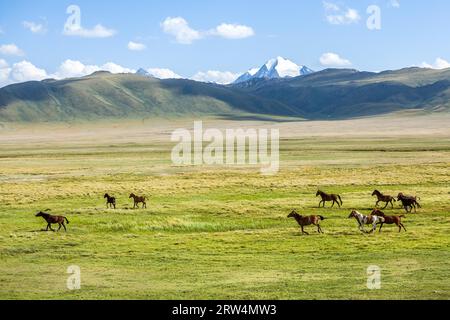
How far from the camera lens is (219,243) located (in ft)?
88.6

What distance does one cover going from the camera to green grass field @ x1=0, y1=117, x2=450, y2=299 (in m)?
19.0

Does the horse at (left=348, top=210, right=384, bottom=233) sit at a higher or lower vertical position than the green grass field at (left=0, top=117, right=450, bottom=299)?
higher

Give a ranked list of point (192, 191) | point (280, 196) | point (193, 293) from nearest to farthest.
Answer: point (193, 293)
point (280, 196)
point (192, 191)

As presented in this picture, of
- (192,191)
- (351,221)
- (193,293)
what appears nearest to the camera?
(193,293)

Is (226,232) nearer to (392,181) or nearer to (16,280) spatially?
(16,280)

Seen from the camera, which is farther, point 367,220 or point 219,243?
point 367,220

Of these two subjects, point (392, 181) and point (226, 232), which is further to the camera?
point (392, 181)

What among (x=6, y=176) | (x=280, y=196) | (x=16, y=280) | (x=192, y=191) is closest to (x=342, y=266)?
(x=16, y=280)

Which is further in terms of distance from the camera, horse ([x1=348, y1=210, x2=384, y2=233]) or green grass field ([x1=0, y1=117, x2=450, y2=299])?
horse ([x1=348, y1=210, x2=384, y2=233])

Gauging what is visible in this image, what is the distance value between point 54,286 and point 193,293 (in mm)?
5065

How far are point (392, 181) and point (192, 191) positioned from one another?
18.6 meters

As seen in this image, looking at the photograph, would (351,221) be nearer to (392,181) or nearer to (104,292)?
(104,292)

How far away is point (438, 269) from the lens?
20.8 meters

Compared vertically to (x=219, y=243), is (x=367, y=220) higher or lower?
higher
